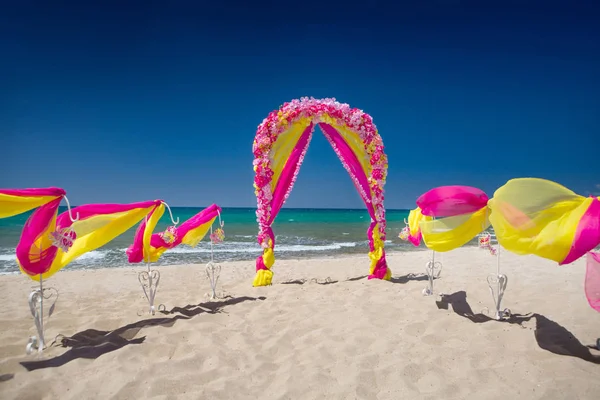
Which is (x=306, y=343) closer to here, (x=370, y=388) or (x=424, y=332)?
(x=370, y=388)

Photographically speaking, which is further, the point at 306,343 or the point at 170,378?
the point at 306,343

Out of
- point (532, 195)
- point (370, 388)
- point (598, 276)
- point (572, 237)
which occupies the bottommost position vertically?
point (370, 388)

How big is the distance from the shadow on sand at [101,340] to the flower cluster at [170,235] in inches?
→ 39.4

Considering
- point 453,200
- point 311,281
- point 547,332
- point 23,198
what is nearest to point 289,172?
point 311,281

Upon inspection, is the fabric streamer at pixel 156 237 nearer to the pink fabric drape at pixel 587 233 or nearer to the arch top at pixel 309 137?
the arch top at pixel 309 137

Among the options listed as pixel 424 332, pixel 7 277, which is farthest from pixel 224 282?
pixel 7 277

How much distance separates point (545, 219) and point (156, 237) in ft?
15.4

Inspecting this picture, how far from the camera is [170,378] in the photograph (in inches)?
118

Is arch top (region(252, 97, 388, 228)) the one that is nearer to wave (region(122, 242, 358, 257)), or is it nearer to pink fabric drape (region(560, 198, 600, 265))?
pink fabric drape (region(560, 198, 600, 265))

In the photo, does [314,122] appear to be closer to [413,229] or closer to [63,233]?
[413,229]

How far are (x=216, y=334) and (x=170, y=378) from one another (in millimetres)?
919

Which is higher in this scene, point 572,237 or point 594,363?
point 572,237

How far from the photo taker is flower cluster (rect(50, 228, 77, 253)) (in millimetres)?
3564

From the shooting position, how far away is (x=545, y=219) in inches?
128
